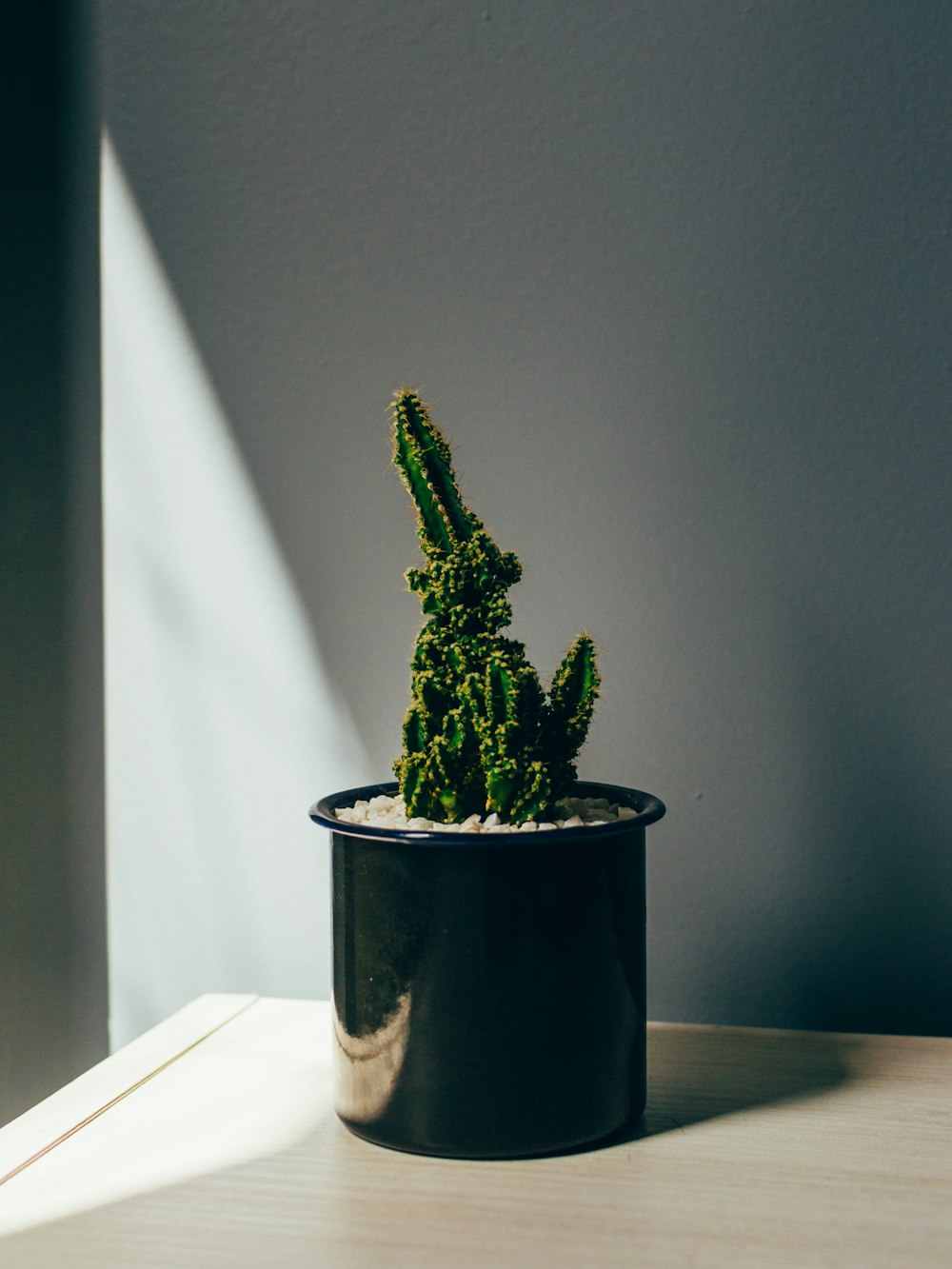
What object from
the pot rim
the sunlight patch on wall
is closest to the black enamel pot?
the pot rim

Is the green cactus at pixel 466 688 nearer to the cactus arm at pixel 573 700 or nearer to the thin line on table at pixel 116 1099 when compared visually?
the cactus arm at pixel 573 700

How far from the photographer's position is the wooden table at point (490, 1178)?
50 cm

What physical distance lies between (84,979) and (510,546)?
512 mm

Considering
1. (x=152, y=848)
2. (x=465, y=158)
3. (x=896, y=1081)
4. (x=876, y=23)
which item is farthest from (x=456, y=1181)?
(x=876, y=23)

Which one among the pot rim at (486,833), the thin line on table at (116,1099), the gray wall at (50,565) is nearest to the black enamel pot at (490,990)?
the pot rim at (486,833)

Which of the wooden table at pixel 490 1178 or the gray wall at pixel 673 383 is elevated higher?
the gray wall at pixel 673 383

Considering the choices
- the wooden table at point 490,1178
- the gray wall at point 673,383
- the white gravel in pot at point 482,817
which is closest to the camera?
the wooden table at point 490,1178

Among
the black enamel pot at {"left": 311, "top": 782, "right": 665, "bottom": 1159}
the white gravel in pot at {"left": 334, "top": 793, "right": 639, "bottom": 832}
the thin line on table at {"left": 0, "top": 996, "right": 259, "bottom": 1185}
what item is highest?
the white gravel in pot at {"left": 334, "top": 793, "right": 639, "bottom": 832}

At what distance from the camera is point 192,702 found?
0.90m

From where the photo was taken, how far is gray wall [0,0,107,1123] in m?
0.88

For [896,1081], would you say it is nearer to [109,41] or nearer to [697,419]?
[697,419]

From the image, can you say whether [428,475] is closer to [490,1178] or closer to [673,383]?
[673,383]

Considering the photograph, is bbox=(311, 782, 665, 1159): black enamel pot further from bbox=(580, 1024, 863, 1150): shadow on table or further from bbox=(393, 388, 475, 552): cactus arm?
bbox=(393, 388, 475, 552): cactus arm

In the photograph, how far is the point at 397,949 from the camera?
595mm
